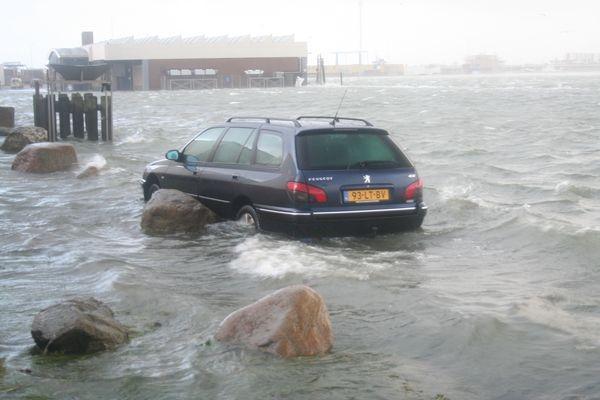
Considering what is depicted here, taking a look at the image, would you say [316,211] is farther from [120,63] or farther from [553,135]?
[120,63]

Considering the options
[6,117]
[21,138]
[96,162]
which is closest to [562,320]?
[96,162]

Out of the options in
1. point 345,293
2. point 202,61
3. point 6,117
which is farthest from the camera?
point 202,61

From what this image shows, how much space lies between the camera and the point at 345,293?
7375 mm

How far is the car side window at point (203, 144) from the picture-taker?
10.6 meters

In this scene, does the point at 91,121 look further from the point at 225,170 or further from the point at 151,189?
the point at 225,170

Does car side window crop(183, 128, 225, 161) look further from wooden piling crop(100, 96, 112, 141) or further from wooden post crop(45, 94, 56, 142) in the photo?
wooden post crop(45, 94, 56, 142)

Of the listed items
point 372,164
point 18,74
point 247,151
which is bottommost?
point 372,164

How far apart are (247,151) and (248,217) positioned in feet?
2.51

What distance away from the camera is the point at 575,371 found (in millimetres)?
5367

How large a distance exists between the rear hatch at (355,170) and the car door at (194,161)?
188cm

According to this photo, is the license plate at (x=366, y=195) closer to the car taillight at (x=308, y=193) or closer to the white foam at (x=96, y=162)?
the car taillight at (x=308, y=193)

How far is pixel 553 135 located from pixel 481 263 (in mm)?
18171

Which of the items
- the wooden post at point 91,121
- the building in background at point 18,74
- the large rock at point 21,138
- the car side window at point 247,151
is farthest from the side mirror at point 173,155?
the building in background at point 18,74

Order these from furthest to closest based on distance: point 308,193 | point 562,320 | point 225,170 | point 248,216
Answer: point 225,170 < point 248,216 < point 308,193 < point 562,320
